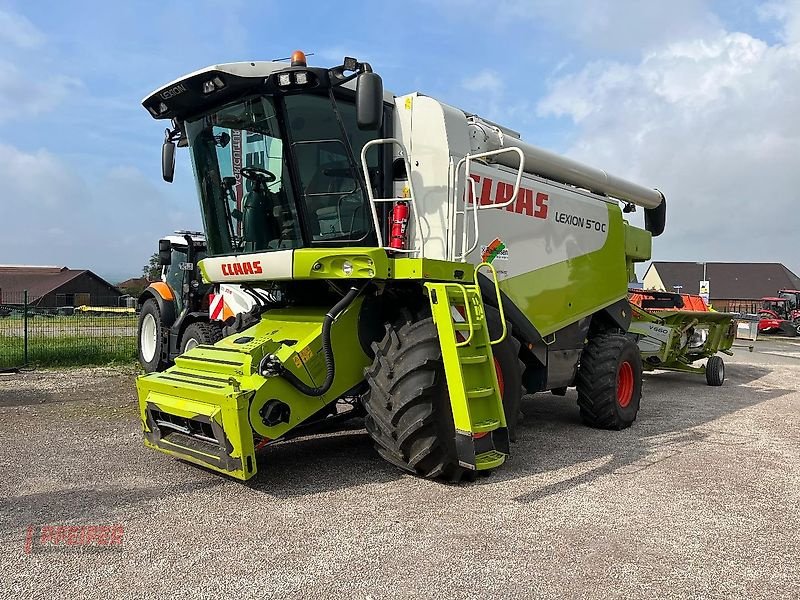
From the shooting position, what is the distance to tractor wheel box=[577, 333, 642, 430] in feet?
22.3

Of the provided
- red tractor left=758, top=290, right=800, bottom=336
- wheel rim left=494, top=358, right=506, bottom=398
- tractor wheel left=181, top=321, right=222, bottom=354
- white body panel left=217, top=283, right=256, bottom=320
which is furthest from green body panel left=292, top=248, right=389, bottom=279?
red tractor left=758, top=290, right=800, bottom=336

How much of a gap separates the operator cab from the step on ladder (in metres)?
0.98

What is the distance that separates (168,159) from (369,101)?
98.5 inches

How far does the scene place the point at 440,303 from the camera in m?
4.59

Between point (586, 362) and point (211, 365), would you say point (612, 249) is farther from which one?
point (211, 365)

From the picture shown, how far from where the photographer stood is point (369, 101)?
4395mm

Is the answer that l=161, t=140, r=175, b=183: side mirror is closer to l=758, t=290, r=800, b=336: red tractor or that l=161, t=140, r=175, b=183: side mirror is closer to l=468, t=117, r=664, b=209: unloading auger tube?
l=468, t=117, r=664, b=209: unloading auger tube

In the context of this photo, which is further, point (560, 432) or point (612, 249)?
point (612, 249)

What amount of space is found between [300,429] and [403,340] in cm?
113

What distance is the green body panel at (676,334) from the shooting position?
10.1m

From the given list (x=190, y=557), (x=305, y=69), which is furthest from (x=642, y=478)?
(x=305, y=69)

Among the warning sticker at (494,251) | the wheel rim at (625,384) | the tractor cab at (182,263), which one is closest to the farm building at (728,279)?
the tractor cab at (182,263)

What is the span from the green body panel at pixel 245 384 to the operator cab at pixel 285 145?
73cm

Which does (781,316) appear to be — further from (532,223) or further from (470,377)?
(470,377)
